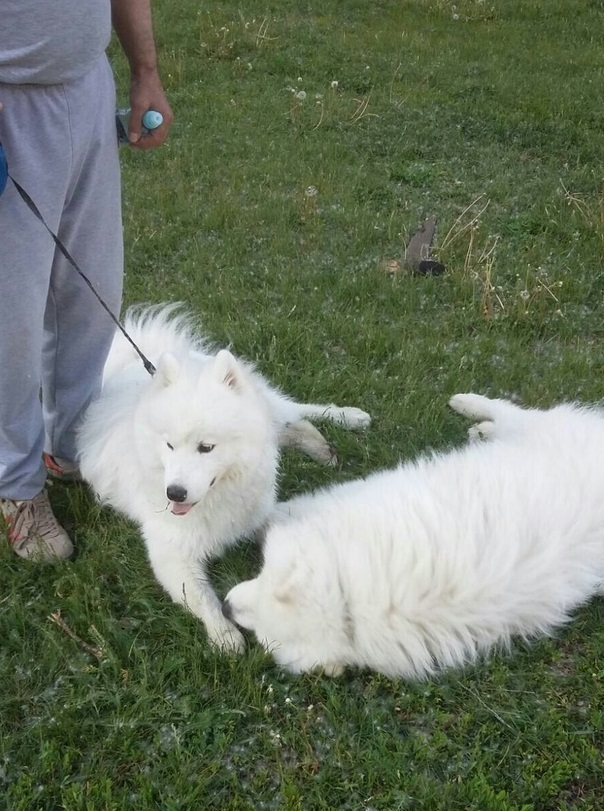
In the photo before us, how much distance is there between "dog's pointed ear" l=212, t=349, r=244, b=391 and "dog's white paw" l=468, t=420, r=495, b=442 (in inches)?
49.8

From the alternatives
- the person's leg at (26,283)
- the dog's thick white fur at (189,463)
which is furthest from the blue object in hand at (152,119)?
the dog's thick white fur at (189,463)

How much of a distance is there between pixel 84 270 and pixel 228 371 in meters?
0.71

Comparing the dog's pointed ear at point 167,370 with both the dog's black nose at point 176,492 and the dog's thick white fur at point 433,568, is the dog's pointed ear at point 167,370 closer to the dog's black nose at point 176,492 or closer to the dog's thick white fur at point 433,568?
the dog's black nose at point 176,492

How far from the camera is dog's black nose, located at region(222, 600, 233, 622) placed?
2.50m

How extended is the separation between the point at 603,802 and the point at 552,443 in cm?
122

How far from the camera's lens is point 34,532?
2.91 m

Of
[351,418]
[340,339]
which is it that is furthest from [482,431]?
[340,339]

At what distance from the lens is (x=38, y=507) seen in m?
2.95

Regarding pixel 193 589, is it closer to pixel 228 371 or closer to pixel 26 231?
pixel 228 371

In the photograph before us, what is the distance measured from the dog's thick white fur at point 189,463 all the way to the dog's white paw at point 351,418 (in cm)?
50

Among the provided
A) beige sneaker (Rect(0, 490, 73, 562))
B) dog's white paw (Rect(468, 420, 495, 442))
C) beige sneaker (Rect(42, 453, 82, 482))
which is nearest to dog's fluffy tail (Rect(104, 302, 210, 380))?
beige sneaker (Rect(42, 453, 82, 482))

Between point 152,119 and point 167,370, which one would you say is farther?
point 152,119

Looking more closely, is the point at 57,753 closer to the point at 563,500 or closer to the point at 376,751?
the point at 376,751

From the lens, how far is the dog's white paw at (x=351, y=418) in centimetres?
359
